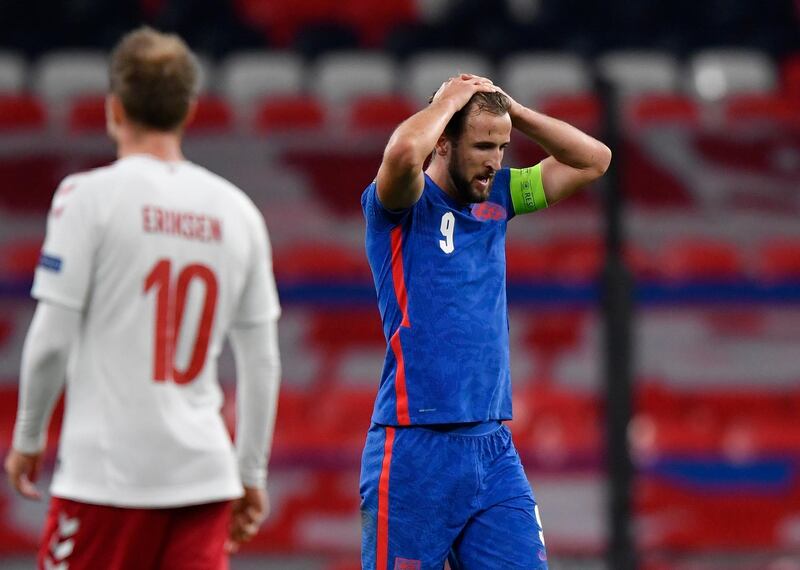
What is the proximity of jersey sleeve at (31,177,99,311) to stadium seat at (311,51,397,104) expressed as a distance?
21.1 ft

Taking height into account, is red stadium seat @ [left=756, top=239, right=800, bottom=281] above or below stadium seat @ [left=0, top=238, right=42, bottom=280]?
below

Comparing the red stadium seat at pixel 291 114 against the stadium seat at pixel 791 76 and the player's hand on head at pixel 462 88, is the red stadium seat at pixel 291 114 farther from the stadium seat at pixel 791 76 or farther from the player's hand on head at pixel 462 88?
the player's hand on head at pixel 462 88

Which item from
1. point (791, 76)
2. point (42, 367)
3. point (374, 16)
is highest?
point (374, 16)

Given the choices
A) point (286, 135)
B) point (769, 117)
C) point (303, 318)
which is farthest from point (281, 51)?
point (769, 117)

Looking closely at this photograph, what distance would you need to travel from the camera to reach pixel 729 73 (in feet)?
31.0

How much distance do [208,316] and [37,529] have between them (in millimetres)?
4376

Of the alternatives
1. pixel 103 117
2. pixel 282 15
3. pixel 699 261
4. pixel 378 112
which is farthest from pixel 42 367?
pixel 282 15

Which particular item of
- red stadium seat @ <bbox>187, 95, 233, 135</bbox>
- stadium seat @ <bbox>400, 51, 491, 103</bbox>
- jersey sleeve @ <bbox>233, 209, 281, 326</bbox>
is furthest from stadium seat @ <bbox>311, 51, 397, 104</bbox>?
jersey sleeve @ <bbox>233, 209, 281, 326</bbox>

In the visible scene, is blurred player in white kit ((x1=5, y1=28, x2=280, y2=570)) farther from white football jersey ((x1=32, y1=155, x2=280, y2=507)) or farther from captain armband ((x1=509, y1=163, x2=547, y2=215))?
captain armband ((x1=509, y1=163, x2=547, y2=215))

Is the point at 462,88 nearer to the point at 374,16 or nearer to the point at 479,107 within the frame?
the point at 479,107

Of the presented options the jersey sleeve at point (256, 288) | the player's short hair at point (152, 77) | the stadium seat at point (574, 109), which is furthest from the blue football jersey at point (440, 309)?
the stadium seat at point (574, 109)

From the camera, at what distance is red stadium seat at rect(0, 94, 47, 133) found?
7.44 meters

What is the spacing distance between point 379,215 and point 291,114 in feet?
17.1

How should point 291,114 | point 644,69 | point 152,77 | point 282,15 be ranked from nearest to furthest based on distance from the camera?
point 152,77 < point 291,114 < point 644,69 < point 282,15
